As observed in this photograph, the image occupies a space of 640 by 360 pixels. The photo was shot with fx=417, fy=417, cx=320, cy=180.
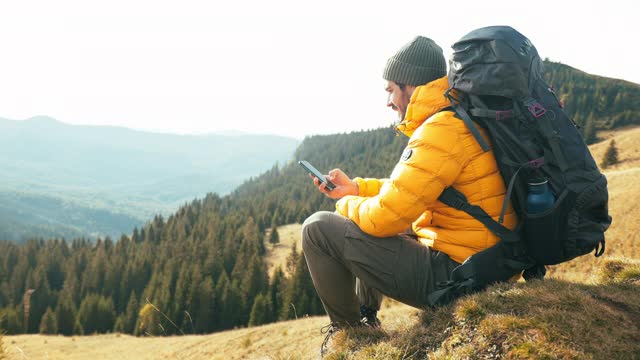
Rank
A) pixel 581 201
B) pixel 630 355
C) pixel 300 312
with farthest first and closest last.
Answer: pixel 300 312, pixel 581 201, pixel 630 355

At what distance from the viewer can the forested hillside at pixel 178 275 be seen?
200 feet

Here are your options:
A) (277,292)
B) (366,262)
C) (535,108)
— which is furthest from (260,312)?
(535,108)

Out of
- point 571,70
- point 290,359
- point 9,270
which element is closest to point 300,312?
point 290,359

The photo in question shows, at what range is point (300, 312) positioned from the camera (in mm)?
49875

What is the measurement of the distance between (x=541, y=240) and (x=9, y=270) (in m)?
121

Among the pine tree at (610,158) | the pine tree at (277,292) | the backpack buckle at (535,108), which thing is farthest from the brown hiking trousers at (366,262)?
the pine tree at (610,158)

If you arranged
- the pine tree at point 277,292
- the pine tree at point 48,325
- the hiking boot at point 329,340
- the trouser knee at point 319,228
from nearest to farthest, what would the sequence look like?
1. the trouser knee at point 319,228
2. the hiking boot at point 329,340
3. the pine tree at point 277,292
4. the pine tree at point 48,325

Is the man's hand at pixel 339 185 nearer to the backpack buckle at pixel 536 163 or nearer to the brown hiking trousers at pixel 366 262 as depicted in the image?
the brown hiking trousers at pixel 366 262

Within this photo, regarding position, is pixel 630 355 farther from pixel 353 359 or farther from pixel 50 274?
pixel 50 274

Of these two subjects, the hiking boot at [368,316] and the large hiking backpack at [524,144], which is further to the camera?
the hiking boot at [368,316]

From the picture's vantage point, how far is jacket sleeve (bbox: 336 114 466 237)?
3754 mm

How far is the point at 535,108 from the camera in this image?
3762mm

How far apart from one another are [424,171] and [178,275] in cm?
7864

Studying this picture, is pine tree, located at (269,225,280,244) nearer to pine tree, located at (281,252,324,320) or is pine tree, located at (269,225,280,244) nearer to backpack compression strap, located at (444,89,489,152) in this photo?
pine tree, located at (281,252,324,320)
